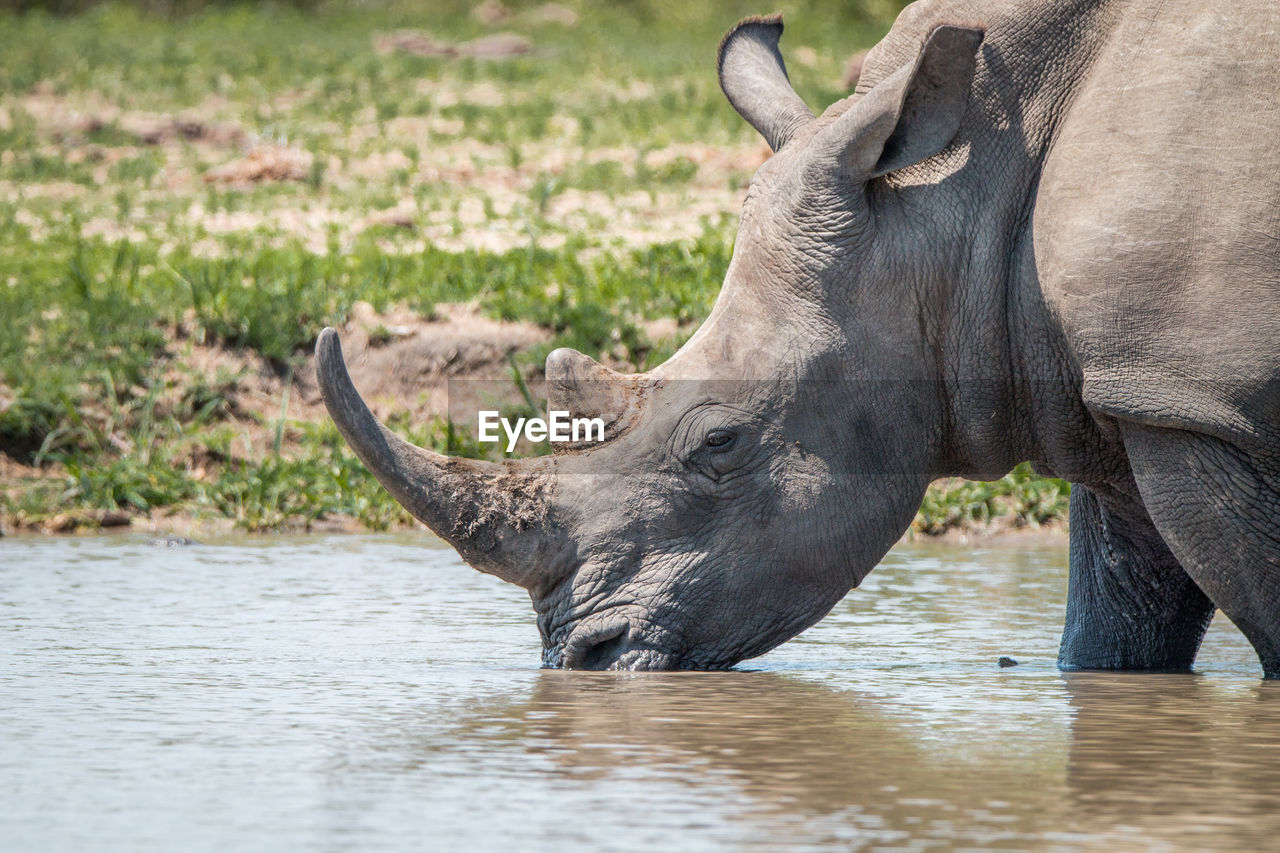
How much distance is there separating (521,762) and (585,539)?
1098mm

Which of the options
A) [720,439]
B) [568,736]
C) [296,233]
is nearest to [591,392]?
[720,439]

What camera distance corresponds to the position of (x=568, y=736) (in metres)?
4.01

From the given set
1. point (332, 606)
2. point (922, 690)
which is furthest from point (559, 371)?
point (332, 606)

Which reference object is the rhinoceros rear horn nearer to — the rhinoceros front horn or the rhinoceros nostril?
the rhinoceros front horn

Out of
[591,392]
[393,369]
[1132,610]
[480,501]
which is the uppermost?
[393,369]

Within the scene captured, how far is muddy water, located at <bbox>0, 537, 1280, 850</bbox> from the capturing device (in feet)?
10.7

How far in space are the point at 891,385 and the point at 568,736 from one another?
1.26m

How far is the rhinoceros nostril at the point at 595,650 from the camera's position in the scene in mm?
4812

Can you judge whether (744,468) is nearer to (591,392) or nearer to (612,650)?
(591,392)

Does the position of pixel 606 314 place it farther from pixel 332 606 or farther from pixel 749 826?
pixel 749 826

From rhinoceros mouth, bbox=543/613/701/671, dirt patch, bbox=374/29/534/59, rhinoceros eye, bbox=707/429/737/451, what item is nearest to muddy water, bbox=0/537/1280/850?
rhinoceros mouth, bbox=543/613/701/671

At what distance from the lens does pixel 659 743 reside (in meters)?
3.93

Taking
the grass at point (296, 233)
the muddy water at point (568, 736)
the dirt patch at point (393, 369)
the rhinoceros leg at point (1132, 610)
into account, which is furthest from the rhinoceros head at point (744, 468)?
the dirt patch at point (393, 369)

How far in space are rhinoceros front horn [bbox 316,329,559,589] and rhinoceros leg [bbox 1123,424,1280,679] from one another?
4.45 feet
